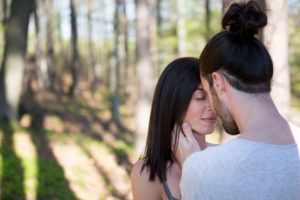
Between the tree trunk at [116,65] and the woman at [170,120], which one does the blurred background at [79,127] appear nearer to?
the tree trunk at [116,65]

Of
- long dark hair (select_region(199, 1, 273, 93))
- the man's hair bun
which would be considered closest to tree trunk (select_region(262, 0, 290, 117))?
the man's hair bun

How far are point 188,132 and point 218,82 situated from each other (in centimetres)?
68

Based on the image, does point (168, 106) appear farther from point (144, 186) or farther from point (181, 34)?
point (181, 34)

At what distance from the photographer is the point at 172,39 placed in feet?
72.4

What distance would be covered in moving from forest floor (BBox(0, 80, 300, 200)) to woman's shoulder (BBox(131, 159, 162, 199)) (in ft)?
16.5

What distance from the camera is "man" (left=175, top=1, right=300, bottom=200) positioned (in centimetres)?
164

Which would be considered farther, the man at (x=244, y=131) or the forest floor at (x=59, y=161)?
the forest floor at (x=59, y=161)

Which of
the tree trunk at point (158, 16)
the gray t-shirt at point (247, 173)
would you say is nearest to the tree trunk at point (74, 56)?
the tree trunk at point (158, 16)

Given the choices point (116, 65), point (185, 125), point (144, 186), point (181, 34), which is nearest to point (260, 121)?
point (185, 125)

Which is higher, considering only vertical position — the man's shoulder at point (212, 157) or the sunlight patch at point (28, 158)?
the man's shoulder at point (212, 157)

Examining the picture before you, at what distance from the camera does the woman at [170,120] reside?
252cm

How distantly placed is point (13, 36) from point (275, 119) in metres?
11.0

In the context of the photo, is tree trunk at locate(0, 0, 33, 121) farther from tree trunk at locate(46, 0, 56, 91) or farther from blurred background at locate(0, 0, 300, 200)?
tree trunk at locate(46, 0, 56, 91)

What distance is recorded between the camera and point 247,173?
163 cm
